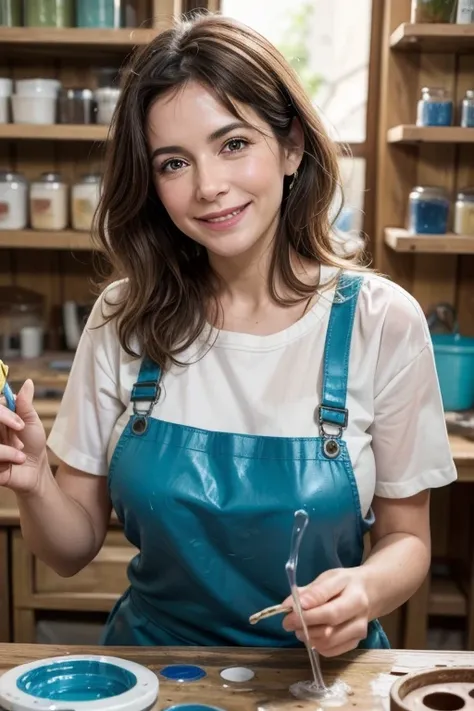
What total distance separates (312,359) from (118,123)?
45 cm

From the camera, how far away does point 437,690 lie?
3.19 feet

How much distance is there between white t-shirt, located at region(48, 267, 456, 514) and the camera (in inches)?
56.9

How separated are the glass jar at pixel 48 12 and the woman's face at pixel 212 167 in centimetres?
139

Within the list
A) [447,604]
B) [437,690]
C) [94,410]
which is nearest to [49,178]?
[94,410]

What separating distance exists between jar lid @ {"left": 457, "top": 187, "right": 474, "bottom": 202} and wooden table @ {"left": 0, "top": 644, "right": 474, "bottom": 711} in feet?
5.57

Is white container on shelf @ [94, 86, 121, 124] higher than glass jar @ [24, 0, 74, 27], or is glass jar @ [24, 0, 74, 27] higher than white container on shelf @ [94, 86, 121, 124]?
glass jar @ [24, 0, 74, 27]

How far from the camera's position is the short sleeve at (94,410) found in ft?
5.01

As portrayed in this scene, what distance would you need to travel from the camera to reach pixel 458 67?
2811 mm

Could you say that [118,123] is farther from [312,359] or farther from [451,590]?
[451,590]

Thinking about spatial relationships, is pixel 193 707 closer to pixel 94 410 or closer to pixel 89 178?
pixel 94 410

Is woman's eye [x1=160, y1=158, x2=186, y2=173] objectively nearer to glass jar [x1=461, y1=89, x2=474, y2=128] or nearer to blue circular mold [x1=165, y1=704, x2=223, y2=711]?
blue circular mold [x1=165, y1=704, x2=223, y2=711]

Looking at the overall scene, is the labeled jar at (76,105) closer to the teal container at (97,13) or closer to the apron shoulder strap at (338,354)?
the teal container at (97,13)

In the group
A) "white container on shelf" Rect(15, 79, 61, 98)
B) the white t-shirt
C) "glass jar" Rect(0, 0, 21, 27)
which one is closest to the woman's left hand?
the white t-shirt

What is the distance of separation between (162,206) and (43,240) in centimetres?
123
